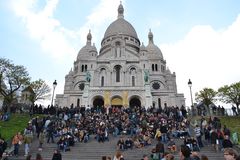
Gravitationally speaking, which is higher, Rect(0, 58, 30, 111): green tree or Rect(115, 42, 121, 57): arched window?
Rect(115, 42, 121, 57): arched window

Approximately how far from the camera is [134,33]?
2859 inches

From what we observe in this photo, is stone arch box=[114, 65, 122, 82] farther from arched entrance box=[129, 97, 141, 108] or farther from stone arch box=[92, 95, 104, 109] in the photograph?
stone arch box=[92, 95, 104, 109]

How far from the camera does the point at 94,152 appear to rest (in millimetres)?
18078

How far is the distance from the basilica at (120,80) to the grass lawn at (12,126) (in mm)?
16733

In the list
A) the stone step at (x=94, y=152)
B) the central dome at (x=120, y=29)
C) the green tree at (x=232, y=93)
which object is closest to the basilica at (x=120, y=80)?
the central dome at (x=120, y=29)

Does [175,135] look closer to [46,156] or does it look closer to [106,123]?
[106,123]

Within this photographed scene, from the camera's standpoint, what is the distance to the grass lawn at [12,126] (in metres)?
21.8

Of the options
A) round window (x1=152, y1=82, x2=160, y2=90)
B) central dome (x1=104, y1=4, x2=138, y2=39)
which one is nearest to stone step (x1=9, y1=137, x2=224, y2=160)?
round window (x1=152, y1=82, x2=160, y2=90)

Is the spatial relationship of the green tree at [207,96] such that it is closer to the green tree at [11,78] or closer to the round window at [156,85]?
the round window at [156,85]

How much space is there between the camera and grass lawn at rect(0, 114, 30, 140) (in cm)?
2184

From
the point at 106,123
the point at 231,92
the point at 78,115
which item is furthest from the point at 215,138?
the point at 231,92

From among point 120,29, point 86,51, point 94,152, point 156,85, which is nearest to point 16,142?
point 94,152

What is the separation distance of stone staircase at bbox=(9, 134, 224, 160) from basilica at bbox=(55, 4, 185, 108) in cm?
2432

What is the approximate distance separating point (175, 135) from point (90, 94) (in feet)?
85.7
